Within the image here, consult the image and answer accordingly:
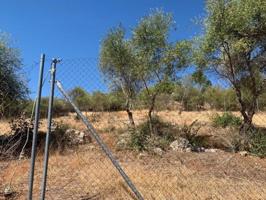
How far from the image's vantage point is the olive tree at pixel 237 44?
56.2 feet

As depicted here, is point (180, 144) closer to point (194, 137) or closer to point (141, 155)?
point (194, 137)

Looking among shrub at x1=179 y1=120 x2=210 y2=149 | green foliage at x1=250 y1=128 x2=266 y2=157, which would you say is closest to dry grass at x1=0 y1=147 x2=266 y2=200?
green foliage at x1=250 y1=128 x2=266 y2=157

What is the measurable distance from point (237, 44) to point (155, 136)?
5298mm

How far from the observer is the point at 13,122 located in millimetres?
13625

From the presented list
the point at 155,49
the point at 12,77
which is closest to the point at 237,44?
the point at 155,49

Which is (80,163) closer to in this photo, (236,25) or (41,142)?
(41,142)

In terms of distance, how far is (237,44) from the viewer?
54.5 feet

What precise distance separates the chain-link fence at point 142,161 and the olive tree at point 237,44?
4.24ft

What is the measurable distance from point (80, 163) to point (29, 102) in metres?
7.69

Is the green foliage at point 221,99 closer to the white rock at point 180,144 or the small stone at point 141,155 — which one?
the white rock at point 180,144

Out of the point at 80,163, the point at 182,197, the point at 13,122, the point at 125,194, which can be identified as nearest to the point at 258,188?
the point at 182,197

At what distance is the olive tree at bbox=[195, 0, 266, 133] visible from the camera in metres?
17.1

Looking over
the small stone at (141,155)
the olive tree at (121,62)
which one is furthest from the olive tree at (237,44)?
the small stone at (141,155)

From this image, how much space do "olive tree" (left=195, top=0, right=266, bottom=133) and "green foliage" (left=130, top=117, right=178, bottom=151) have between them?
10.8 ft
